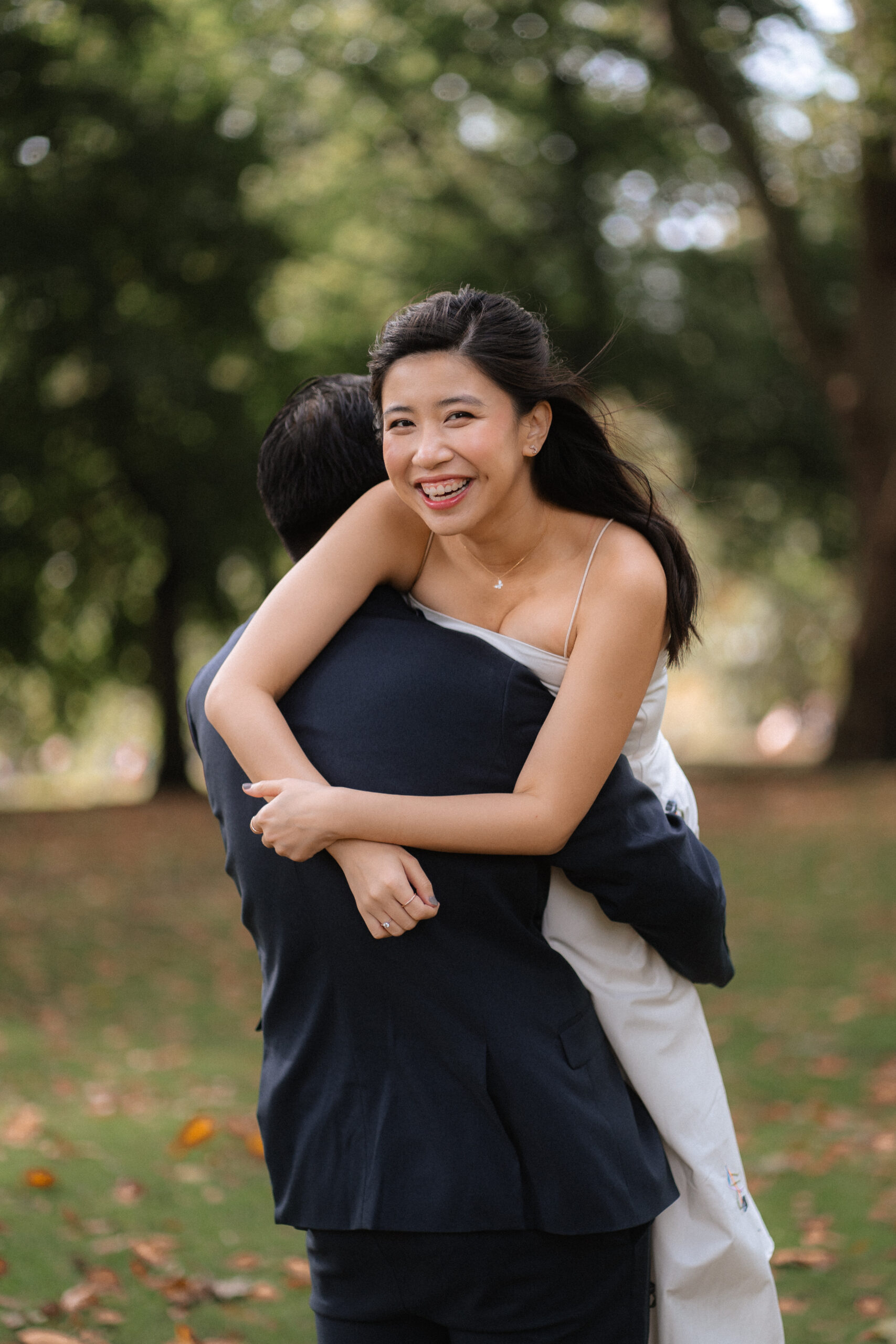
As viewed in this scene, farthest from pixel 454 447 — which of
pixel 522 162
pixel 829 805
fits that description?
pixel 522 162

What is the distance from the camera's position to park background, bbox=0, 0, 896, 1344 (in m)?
12.3

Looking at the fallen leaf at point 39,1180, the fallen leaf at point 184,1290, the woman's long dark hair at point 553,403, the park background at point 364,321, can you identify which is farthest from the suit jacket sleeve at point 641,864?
the park background at point 364,321

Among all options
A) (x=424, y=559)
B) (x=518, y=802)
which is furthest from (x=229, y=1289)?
(x=518, y=802)

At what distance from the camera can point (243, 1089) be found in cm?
697

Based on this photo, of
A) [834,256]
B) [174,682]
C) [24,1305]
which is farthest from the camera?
[834,256]

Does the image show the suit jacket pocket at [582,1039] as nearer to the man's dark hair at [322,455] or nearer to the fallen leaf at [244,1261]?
the man's dark hair at [322,455]

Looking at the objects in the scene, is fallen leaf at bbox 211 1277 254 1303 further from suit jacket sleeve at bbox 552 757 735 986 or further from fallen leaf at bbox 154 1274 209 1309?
suit jacket sleeve at bbox 552 757 735 986

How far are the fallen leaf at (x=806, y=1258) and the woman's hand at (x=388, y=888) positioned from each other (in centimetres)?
355

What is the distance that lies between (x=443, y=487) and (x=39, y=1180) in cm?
376

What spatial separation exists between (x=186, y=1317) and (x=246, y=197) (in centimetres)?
1966

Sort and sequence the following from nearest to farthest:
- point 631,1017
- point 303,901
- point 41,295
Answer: point 303,901
point 631,1017
point 41,295

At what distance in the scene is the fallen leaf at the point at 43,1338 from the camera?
3.69m

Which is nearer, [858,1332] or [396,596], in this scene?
[396,596]

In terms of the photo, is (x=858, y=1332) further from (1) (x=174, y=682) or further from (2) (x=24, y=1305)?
(1) (x=174, y=682)
